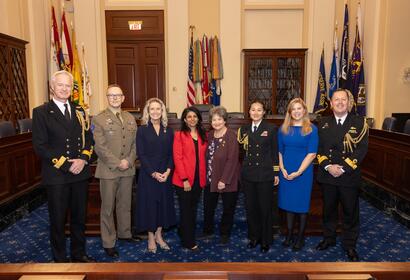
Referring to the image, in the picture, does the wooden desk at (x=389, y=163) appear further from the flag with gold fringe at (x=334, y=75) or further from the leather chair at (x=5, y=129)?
the leather chair at (x=5, y=129)

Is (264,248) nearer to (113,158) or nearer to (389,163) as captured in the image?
(113,158)

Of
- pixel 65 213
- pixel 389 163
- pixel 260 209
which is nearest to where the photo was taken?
pixel 65 213

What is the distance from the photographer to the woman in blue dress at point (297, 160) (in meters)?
2.97

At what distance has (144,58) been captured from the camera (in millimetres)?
8242

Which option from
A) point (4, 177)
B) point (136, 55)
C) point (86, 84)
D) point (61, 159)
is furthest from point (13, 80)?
point (61, 159)

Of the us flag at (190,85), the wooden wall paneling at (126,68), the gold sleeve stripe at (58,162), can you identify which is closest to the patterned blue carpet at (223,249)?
the gold sleeve stripe at (58,162)

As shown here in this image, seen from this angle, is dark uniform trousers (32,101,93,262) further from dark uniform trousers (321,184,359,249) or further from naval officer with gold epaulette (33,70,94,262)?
dark uniform trousers (321,184,359,249)

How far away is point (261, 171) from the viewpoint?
2.99m

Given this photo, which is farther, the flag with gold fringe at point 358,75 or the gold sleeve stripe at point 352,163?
the flag with gold fringe at point 358,75

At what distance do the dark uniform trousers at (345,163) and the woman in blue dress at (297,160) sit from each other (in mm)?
102

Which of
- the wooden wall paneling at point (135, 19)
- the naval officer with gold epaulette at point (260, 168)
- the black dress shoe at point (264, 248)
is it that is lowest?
the black dress shoe at point (264, 248)

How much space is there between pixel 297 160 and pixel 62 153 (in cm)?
196

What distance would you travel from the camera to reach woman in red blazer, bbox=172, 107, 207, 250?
118 inches

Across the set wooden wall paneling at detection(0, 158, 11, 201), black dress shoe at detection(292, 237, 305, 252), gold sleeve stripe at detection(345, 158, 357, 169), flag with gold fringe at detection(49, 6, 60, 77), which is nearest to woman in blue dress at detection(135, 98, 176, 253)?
black dress shoe at detection(292, 237, 305, 252)
